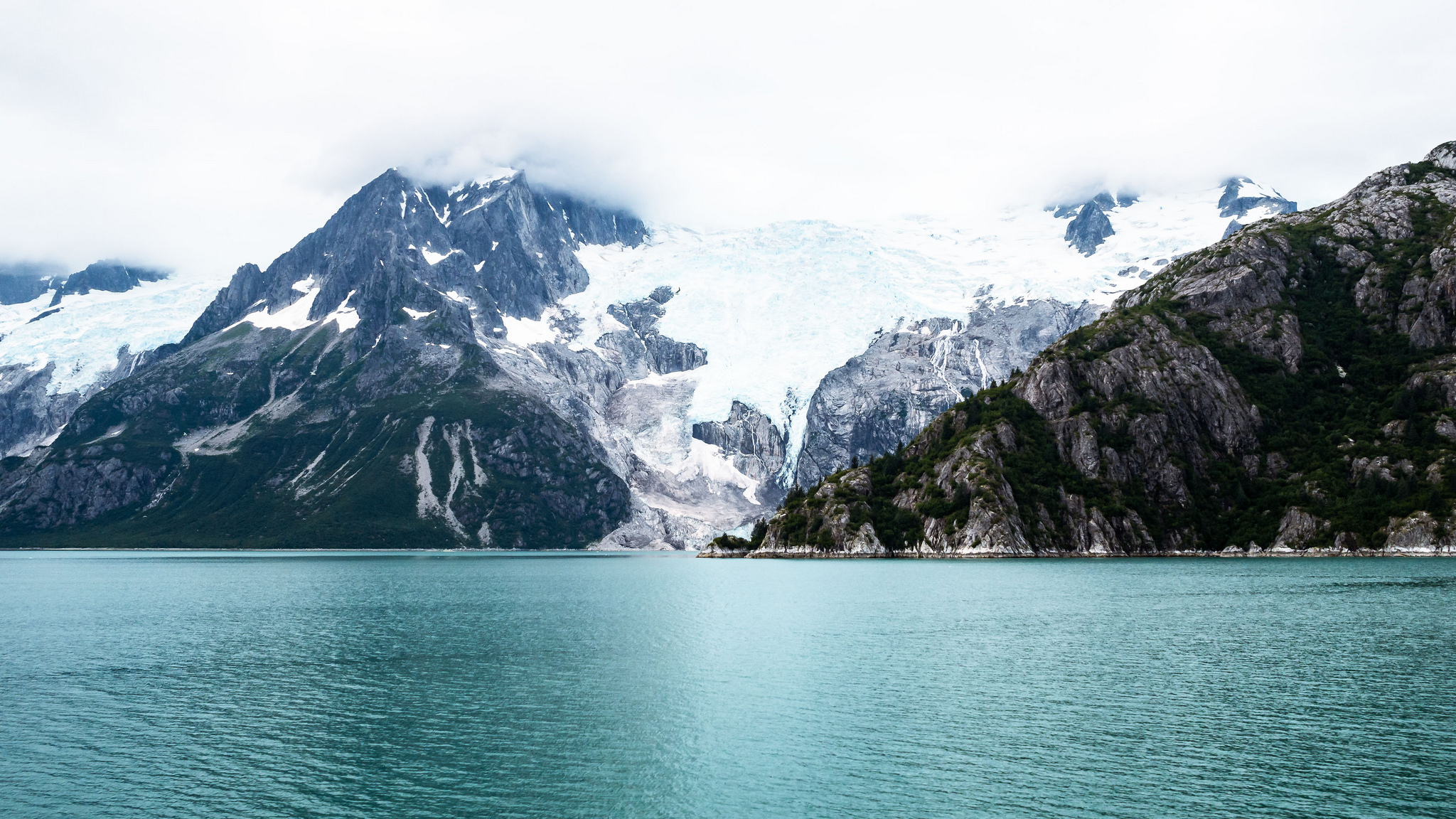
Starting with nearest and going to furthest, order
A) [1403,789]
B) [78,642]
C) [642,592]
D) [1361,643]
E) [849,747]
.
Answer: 1. [1403,789]
2. [849,747]
3. [1361,643]
4. [78,642]
5. [642,592]

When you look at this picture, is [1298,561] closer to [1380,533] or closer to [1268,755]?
[1380,533]

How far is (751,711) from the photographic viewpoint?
5734cm

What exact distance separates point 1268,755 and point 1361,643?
1479 inches

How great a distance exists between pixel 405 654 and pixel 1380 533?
19296 cm

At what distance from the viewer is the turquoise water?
41375 millimetres

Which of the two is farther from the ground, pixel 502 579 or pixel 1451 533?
pixel 1451 533

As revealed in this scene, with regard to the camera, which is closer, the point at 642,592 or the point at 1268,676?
the point at 1268,676

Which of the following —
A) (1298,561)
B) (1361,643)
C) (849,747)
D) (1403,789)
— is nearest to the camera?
(1403,789)

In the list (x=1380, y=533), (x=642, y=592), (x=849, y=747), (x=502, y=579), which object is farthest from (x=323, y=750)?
(x=1380, y=533)

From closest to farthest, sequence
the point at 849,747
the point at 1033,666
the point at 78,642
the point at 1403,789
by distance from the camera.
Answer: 1. the point at 1403,789
2. the point at 849,747
3. the point at 1033,666
4. the point at 78,642

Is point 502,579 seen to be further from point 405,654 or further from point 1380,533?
point 1380,533

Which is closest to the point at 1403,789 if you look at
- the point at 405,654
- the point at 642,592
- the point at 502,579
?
the point at 405,654

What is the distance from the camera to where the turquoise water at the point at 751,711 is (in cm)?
4138

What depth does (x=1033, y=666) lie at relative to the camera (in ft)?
228
